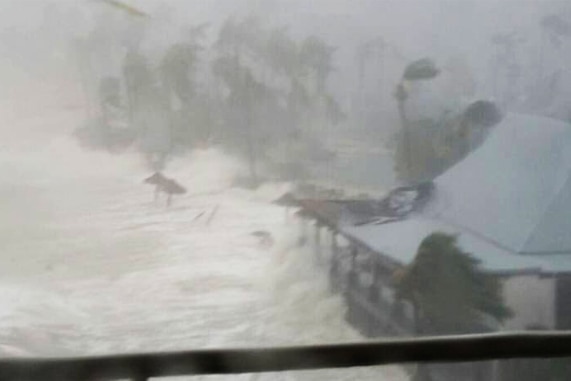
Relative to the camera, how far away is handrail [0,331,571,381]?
970mm

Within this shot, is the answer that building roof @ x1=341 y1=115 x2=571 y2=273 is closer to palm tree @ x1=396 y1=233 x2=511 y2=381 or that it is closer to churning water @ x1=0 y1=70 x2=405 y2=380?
palm tree @ x1=396 y1=233 x2=511 y2=381

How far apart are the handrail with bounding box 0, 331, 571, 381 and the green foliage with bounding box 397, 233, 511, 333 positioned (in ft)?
0.26

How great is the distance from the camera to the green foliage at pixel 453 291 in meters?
1.09

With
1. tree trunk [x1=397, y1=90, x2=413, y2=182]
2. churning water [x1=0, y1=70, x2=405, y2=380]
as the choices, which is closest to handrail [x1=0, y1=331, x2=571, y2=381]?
churning water [x1=0, y1=70, x2=405, y2=380]

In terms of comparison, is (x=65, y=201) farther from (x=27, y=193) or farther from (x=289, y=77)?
(x=289, y=77)

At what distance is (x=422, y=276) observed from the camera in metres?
1.10

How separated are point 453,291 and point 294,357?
0.20m

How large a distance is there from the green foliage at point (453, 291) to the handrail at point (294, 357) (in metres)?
0.08

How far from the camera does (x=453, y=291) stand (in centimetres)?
110

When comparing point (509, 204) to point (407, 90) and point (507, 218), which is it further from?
point (407, 90)

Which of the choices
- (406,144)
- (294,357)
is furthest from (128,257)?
(406,144)

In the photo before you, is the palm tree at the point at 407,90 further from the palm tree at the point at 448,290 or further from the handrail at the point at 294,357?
the handrail at the point at 294,357

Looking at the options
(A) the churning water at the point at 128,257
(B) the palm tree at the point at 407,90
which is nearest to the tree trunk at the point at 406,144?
(B) the palm tree at the point at 407,90

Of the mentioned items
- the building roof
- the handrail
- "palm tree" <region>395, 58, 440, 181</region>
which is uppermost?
"palm tree" <region>395, 58, 440, 181</region>
